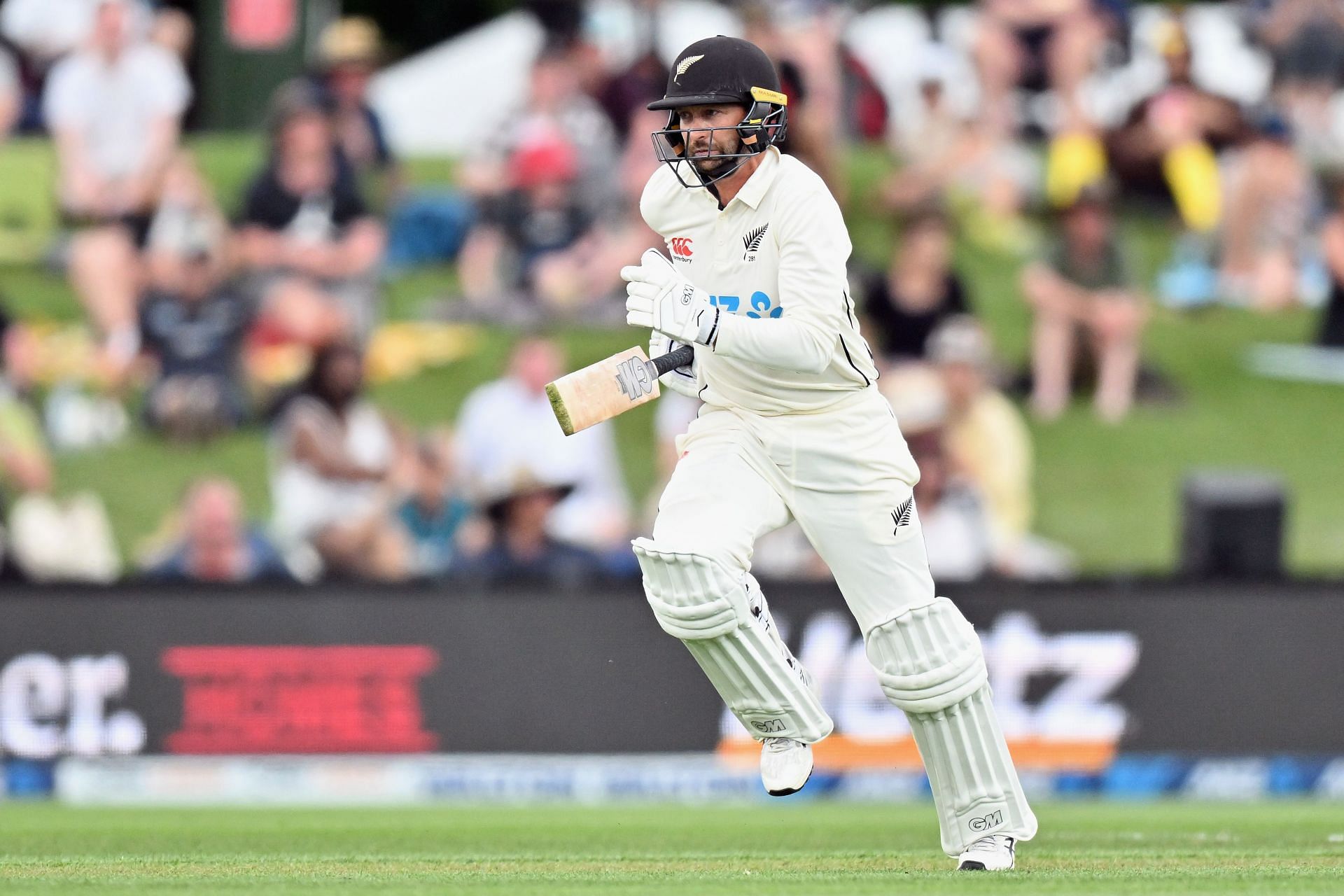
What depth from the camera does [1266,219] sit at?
36.7 feet

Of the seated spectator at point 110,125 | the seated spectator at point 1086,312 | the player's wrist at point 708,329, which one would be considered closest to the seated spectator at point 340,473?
the seated spectator at point 110,125

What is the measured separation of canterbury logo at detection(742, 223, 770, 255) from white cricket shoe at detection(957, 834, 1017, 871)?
162 centimetres

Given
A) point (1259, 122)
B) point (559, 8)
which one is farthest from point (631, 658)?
point (1259, 122)

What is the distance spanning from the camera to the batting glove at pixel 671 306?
16.1 ft

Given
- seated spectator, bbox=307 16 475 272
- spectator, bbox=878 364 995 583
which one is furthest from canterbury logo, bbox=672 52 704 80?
seated spectator, bbox=307 16 475 272

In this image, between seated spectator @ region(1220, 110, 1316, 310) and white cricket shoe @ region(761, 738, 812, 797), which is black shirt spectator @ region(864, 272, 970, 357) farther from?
white cricket shoe @ region(761, 738, 812, 797)

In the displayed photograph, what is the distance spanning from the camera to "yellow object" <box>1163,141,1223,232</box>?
11289 mm

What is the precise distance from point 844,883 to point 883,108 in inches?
286

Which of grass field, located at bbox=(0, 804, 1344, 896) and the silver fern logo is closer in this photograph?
grass field, located at bbox=(0, 804, 1344, 896)

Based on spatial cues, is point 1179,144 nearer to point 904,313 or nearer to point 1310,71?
point 1310,71

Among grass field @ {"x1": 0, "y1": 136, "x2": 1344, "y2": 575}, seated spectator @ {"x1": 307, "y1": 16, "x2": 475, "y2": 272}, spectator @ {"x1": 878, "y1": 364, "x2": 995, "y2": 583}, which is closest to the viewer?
spectator @ {"x1": 878, "y1": 364, "x2": 995, "y2": 583}

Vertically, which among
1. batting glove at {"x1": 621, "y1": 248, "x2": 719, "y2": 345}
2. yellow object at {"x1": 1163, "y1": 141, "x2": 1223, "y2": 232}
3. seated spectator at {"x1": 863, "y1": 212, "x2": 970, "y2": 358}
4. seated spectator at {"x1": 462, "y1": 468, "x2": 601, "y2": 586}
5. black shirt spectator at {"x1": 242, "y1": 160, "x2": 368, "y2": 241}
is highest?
batting glove at {"x1": 621, "y1": 248, "x2": 719, "y2": 345}

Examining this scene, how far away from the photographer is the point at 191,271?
1075cm

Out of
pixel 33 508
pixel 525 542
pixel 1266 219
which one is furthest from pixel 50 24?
pixel 1266 219
